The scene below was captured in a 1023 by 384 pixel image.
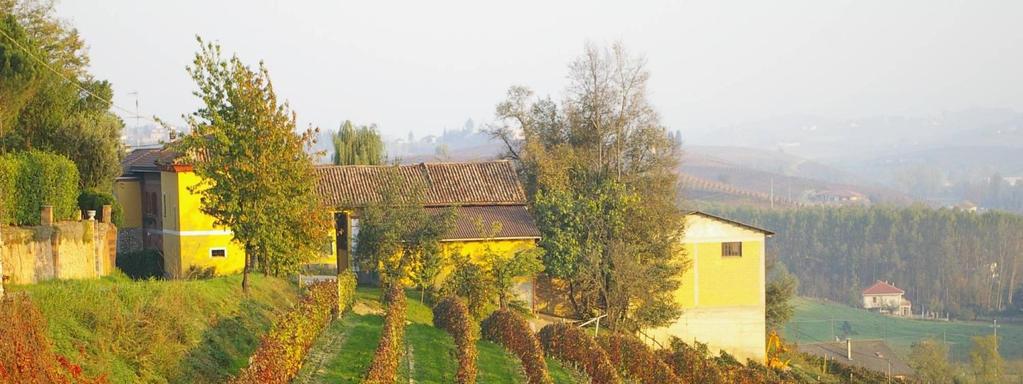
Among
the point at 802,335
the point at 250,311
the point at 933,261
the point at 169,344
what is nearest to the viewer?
the point at 169,344

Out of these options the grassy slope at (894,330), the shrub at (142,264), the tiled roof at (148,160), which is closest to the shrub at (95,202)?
the shrub at (142,264)

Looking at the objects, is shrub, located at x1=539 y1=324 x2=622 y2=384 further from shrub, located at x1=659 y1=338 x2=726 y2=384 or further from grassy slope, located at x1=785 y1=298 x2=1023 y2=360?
grassy slope, located at x1=785 y1=298 x2=1023 y2=360

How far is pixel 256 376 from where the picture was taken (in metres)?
13.8

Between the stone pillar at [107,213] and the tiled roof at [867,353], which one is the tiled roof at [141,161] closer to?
the stone pillar at [107,213]

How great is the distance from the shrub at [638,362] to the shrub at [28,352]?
13.1 metres

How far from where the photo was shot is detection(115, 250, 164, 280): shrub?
31.2 m

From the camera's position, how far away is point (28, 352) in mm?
10789

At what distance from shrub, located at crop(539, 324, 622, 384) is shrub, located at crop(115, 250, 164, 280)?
1280 centimetres

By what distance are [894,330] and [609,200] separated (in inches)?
2477

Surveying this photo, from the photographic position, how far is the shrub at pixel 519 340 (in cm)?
2002

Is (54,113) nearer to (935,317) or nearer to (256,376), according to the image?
(256,376)

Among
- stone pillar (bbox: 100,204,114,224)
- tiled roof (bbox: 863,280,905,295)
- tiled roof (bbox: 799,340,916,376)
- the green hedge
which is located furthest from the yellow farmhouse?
tiled roof (bbox: 863,280,905,295)

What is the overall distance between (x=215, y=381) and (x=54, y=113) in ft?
59.5

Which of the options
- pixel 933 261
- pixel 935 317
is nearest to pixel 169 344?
pixel 935 317
